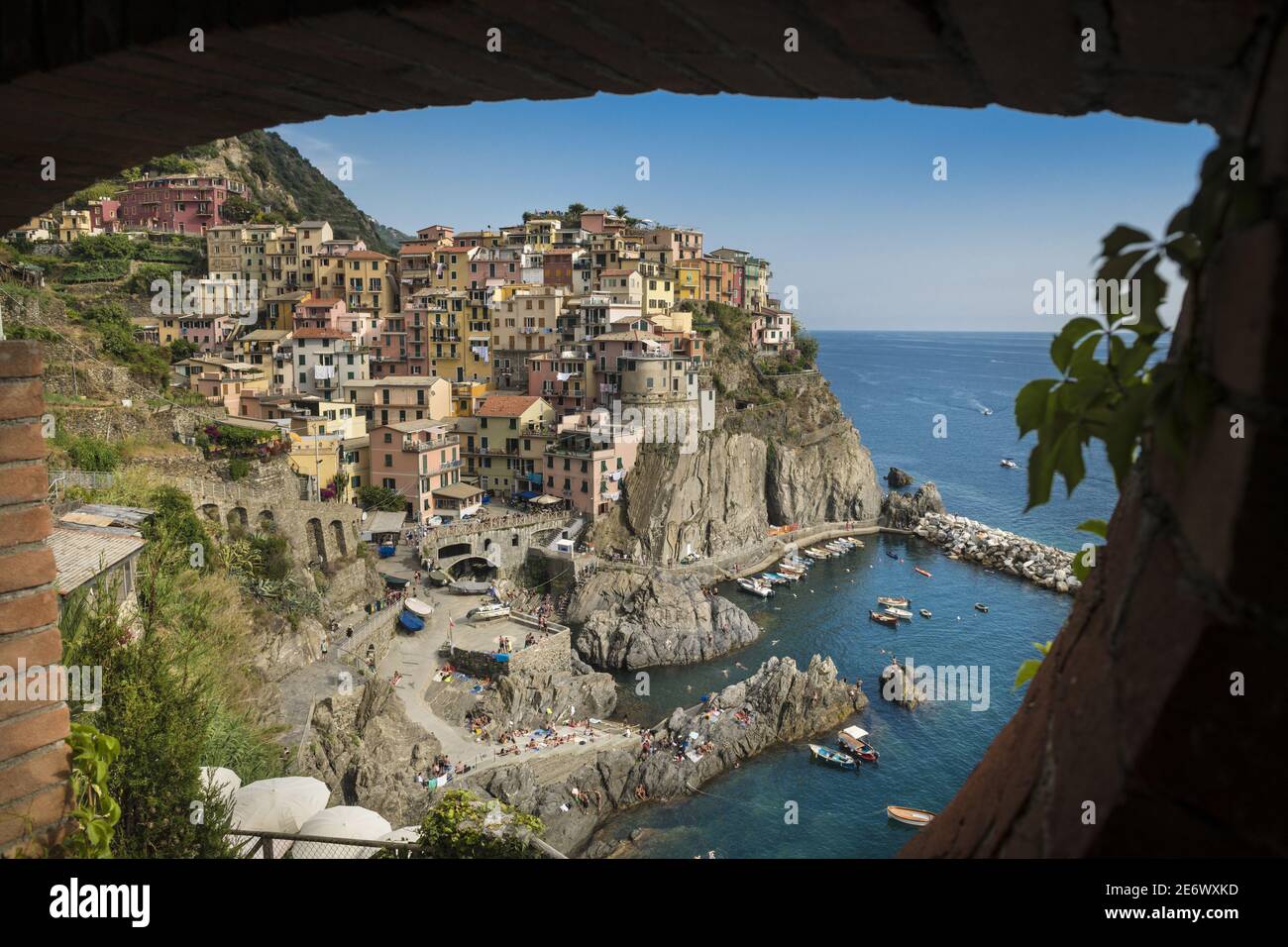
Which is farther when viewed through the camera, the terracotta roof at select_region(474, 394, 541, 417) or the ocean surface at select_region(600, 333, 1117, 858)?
the terracotta roof at select_region(474, 394, 541, 417)

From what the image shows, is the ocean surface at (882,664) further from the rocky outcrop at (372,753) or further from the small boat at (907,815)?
the rocky outcrop at (372,753)

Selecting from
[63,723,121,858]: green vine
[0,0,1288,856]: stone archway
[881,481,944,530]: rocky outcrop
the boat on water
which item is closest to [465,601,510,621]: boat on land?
the boat on water

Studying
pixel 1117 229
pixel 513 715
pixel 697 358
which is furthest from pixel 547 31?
pixel 697 358

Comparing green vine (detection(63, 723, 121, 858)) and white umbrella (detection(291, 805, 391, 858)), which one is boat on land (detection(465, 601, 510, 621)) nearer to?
white umbrella (detection(291, 805, 391, 858))

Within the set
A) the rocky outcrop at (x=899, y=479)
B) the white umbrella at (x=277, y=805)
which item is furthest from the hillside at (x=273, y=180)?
the white umbrella at (x=277, y=805)

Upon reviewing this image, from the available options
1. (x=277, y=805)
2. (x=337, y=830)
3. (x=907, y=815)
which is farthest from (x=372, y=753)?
(x=337, y=830)

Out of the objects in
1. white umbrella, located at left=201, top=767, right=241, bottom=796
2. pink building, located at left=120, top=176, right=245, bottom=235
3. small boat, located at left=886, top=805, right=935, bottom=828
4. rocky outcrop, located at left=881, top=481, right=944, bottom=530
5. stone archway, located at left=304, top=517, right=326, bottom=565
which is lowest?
small boat, located at left=886, top=805, right=935, bottom=828

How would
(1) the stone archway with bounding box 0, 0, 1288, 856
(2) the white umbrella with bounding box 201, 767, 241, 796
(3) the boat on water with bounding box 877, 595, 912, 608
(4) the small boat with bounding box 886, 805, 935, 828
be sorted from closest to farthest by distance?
1. (1) the stone archway with bounding box 0, 0, 1288, 856
2. (2) the white umbrella with bounding box 201, 767, 241, 796
3. (4) the small boat with bounding box 886, 805, 935, 828
4. (3) the boat on water with bounding box 877, 595, 912, 608
